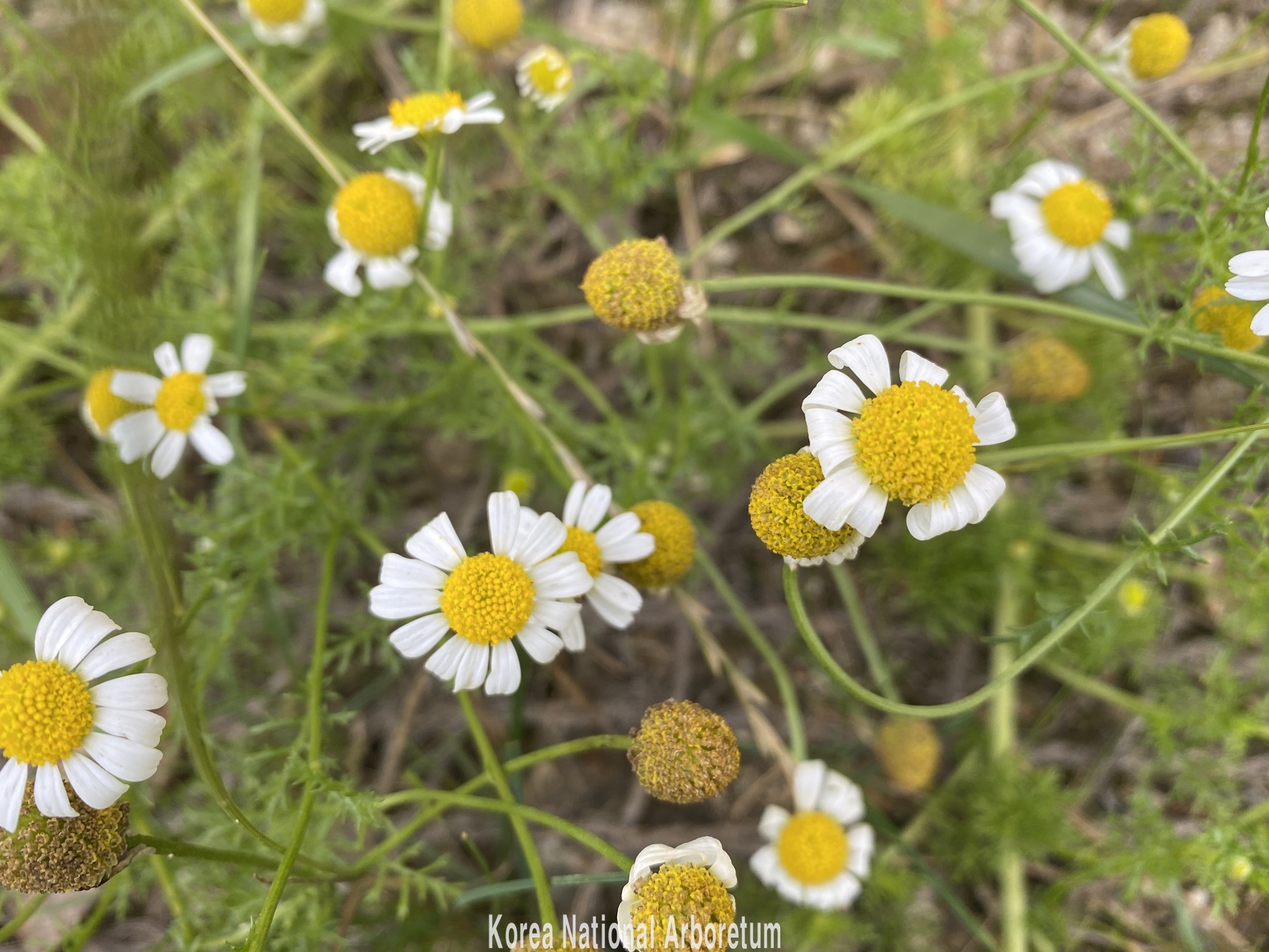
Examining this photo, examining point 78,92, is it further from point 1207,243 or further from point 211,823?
point 1207,243

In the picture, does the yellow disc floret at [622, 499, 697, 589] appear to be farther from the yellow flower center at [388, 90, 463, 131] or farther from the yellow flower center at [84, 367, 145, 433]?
the yellow flower center at [84, 367, 145, 433]

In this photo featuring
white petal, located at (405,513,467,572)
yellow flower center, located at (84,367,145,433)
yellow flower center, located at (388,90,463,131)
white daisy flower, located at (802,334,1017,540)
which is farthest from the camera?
yellow flower center, located at (84,367,145,433)

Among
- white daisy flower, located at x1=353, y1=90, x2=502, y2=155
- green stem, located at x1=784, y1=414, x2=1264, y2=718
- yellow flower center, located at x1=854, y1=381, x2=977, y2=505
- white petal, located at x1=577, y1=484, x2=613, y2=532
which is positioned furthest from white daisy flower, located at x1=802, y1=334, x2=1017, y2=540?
white daisy flower, located at x1=353, y1=90, x2=502, y2=155

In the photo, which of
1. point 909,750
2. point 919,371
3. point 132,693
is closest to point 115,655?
point 132,693

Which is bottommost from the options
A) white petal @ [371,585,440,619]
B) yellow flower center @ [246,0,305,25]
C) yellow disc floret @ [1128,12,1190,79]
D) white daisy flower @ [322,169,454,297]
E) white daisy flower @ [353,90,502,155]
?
white petal @ [371,585,440,619]

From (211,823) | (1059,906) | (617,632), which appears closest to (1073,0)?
(617,632)

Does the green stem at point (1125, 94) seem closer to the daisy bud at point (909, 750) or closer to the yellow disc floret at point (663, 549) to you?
the yellow disc floret at point (663, 549)

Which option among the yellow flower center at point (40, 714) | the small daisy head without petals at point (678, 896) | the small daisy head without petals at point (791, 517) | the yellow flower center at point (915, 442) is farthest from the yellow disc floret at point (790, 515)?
the yellow flower center at point (40, 714)
